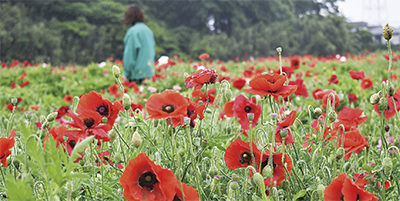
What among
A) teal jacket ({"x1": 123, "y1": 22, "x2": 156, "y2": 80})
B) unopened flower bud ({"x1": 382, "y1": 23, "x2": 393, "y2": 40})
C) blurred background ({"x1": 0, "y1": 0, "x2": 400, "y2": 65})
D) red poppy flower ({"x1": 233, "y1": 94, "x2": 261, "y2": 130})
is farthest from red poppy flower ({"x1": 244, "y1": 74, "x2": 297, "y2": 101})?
blurred background ({"x1": 0, "y1": 0, "x2": 400, "y2": 65})

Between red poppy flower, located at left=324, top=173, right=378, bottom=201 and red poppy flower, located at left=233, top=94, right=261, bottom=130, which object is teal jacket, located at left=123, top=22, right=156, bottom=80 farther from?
red poppy flower, located at left=324, top=173, right=378, bottom=201

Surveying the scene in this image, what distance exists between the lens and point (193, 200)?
2.30 feet

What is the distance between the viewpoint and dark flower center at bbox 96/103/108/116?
874 mm

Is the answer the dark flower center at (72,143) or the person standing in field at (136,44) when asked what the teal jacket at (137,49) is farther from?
the dark flower center at (72,143)

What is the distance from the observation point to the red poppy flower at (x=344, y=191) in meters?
0.66

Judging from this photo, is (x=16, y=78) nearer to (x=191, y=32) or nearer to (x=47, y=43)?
(x=47, y=43)

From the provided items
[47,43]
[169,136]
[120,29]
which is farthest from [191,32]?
[169,136]

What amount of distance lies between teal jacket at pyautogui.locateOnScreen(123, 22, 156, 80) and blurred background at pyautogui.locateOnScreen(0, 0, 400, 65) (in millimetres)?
10162

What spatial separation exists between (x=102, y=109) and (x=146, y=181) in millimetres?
268

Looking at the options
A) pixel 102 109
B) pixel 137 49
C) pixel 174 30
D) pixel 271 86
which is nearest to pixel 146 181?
pixel 102 109

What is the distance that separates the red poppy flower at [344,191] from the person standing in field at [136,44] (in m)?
4.20

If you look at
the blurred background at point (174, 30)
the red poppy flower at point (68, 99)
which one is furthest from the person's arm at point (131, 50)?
the blurred background at point (174, 30)

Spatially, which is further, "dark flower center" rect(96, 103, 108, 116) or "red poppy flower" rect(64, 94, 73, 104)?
"red poppy flower" rect(64, 94, 73, 104)

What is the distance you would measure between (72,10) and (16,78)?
14.2 metres
